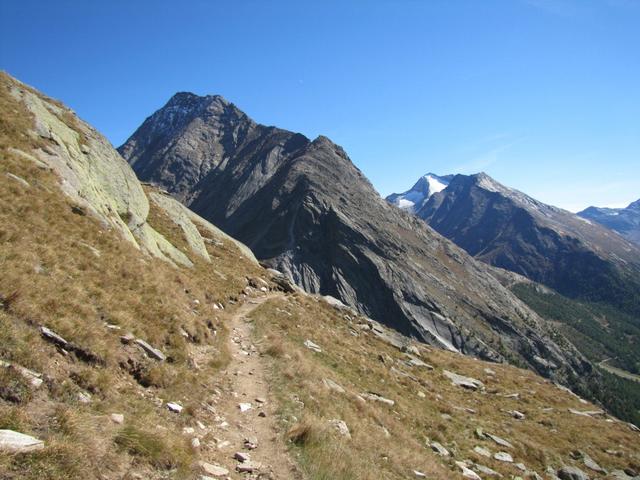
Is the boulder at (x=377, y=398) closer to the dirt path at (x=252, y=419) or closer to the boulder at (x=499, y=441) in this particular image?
the dirt path at (x=252, y=419)

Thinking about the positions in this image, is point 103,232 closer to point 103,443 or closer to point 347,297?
point 103,443

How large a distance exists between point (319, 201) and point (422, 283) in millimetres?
63570

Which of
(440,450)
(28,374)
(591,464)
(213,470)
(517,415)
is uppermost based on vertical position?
(28,374)

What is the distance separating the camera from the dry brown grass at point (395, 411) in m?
13.0

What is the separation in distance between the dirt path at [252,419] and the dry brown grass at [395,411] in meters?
0.51

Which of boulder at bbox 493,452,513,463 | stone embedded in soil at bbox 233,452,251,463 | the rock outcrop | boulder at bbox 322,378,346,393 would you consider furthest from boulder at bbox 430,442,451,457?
the rock outcrop

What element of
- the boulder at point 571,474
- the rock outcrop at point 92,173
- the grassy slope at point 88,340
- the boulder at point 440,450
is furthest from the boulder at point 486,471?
the rock outcrop at point 92,173

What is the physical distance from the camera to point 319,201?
634 ft

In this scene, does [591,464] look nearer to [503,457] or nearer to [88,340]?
[503,457]

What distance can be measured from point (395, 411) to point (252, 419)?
10.4 meters

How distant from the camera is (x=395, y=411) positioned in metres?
20.2

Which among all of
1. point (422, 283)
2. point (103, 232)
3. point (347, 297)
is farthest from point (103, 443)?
point (422, 283)

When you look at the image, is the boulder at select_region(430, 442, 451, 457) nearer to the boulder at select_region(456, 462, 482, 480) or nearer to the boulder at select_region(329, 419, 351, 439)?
the boulder at select_region(456, 462, 482, 480)

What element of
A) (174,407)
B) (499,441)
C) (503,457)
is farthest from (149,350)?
(499,441)
